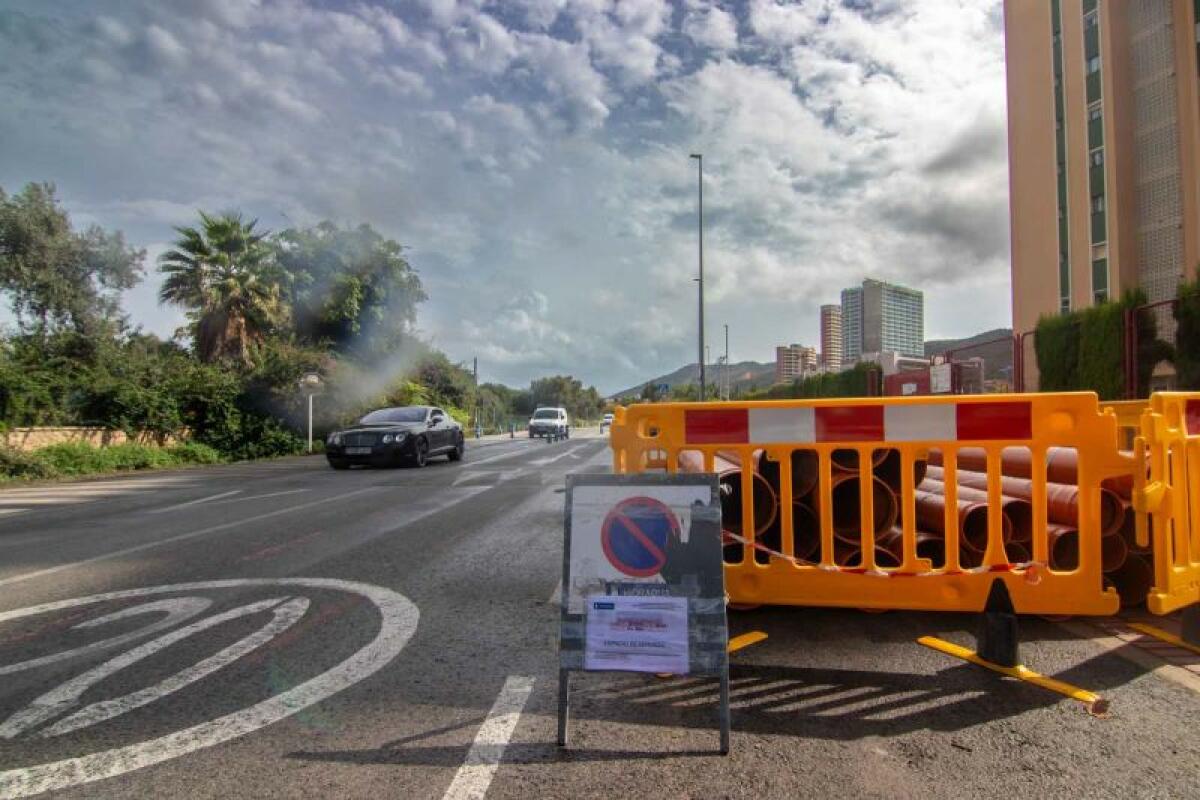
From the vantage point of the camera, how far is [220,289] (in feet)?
95.1

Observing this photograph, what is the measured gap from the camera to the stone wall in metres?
16.6

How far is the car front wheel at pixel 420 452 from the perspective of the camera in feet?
58.6

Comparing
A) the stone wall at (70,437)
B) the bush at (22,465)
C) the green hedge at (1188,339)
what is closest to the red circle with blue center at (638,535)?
the green hedge at (1188,339)

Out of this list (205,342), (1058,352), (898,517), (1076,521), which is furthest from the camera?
(205,342)

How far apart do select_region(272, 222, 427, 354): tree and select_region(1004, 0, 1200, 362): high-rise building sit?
29.3 m

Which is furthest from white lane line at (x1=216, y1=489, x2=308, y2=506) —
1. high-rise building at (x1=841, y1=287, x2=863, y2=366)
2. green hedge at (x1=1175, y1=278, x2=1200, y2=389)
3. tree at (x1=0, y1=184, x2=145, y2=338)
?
high-rise building at (x1=841, y1=287, x2=863, y2=366)

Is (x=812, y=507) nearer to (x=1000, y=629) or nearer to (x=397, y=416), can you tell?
(x=1000, y=629)

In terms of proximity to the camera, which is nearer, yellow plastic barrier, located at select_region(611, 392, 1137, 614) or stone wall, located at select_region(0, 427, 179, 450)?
yellow plastic barrier, located at select_region(611, 392, 1137, 614)

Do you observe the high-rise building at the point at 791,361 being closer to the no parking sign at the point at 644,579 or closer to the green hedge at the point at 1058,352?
the green hedge at the point at 1058,352

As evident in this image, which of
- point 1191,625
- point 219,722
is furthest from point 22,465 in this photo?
point 1191,625

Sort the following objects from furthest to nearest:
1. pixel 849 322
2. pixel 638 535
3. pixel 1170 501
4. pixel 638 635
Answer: pixel 849 322, pixel 1170 501, pixel 638 535, pixel 638 635

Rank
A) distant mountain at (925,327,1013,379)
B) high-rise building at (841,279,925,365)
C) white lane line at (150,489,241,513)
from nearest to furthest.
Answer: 1. white lane line at (150,489,241,513)
2. distant mountain at (925,327,1013,379)
3. high-rise building at (841,279,925,365)

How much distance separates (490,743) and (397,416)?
16869 millimetres

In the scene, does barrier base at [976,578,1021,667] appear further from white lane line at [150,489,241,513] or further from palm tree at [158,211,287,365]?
palm tree at [158,211,287,365]
